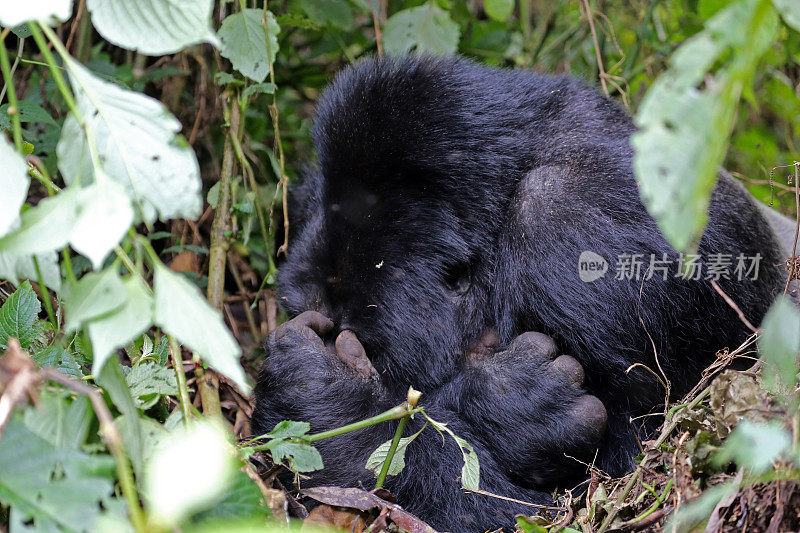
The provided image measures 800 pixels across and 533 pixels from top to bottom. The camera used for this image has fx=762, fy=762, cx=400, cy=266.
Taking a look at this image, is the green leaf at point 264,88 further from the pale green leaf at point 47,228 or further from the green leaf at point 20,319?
the pale green leaf at point 47,228

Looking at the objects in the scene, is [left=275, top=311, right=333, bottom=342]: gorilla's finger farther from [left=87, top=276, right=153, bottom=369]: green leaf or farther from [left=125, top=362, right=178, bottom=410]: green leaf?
[left=87, top=276, right=153, bottom=369]: green leaf

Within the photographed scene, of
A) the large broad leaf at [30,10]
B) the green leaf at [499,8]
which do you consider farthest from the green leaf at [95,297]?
the green leaf at [499,8]

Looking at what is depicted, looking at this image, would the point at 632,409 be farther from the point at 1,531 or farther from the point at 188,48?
the point at 188,48

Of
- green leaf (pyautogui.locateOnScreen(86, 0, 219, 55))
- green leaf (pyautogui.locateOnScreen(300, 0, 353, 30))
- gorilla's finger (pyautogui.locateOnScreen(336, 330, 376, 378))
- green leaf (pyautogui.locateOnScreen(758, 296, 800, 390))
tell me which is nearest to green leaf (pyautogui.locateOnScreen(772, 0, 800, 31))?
green leaf (pyautogui.locateOnScreen(758, 296, 800, 390))

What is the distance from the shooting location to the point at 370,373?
1.65 meters

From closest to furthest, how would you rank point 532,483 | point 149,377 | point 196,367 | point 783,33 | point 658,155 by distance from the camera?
point 658,155, point 149,377, point 532,483, point 196,367, point 783,33

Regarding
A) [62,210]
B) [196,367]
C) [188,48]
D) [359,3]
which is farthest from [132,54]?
[62,210]

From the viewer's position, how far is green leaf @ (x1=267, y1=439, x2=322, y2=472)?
1.24 meters

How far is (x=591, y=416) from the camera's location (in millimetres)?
1452

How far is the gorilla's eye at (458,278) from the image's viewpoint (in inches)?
66.3

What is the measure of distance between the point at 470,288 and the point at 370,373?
0.29m

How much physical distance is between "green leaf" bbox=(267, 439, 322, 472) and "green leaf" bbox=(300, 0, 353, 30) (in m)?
1.63

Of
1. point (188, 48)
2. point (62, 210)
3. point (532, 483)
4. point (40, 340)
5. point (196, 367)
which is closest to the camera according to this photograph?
point (62, 210)

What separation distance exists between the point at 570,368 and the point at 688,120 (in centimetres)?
84
